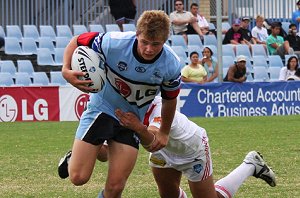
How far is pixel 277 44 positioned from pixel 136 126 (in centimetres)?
2006

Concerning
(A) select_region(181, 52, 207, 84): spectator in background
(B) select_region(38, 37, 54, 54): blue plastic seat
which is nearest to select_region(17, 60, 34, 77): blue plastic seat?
(B) select_region(38, 37, 54, 54): blue plastic seat

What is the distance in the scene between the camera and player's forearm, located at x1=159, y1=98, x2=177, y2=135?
24.5 ft

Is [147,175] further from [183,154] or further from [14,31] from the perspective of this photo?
[14,31]

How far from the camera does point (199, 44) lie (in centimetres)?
2567

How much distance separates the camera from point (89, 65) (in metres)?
7.36

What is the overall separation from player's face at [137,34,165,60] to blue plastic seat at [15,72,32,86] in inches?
608

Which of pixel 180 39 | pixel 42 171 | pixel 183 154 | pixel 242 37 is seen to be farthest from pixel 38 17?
pixel 183 154

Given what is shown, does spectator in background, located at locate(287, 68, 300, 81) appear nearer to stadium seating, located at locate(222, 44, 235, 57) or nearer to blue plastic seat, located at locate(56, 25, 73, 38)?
stadium seating, located at locate(222, 44, 235, 57)

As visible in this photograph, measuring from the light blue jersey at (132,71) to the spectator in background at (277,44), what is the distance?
1864cm

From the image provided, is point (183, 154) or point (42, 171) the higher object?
point (183, 154)

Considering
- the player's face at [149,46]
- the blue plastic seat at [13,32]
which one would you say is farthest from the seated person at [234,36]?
the player's face at [149,46]

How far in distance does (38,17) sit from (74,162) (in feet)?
62.8

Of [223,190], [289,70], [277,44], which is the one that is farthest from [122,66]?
[277,44]

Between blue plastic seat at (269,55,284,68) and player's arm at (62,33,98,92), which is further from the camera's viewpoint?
blue plastic seat at (269,55,284,68)
